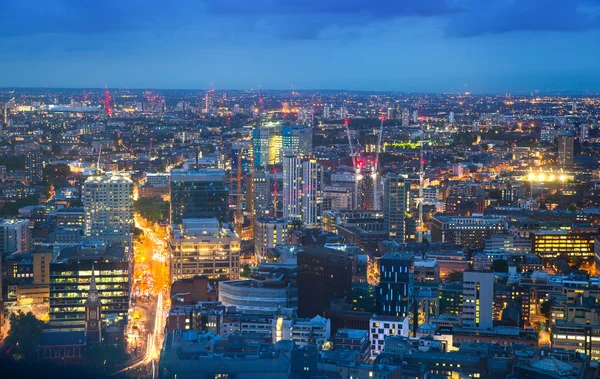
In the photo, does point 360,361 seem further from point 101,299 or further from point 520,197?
point 520,197

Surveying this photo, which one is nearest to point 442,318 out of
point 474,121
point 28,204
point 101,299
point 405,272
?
point 405,272

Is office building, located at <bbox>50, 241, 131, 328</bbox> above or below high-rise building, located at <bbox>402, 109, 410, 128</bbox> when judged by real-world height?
below

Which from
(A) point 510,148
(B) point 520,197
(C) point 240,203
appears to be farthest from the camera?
(A) point 510,148

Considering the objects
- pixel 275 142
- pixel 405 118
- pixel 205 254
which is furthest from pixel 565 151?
pixel 205 254

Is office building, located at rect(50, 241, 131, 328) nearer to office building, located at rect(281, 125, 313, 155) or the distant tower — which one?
office building, located at rect(281, 125, 313, 155)

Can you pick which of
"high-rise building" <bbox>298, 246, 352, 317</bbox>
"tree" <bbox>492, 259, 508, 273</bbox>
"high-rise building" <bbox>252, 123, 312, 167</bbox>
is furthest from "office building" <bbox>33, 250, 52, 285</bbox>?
"high-rise building" <bbox>252, 123, 312, 167</bbox>

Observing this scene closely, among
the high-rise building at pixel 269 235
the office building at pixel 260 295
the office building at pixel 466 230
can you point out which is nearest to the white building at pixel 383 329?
the office building at pixel 260 295
